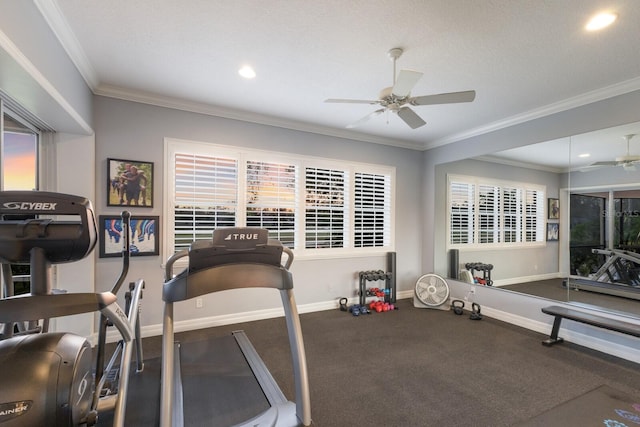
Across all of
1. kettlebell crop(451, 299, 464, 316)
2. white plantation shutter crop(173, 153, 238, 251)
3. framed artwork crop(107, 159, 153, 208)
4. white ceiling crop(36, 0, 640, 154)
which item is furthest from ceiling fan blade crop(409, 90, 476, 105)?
kettlebell crop(451, 299, 464, 316)

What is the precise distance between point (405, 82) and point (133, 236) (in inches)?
133

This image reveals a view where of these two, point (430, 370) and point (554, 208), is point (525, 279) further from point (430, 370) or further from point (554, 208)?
point (430, 370)

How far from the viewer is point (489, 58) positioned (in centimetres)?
260

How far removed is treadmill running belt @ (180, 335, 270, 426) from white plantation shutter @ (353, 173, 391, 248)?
8.77 ft

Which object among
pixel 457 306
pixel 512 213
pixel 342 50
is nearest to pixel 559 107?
pixel 512 213

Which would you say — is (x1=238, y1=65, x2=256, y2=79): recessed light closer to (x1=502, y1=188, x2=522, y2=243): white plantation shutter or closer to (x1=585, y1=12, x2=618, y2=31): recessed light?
(x1=585, y1=12, x2=618, y2=31): recessed light

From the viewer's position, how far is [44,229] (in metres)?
1.19

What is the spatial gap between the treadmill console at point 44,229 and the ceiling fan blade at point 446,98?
7.93 ft

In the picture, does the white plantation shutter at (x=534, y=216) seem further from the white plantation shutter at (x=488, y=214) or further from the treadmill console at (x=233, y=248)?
the treadmill console at (x=233, y=248)

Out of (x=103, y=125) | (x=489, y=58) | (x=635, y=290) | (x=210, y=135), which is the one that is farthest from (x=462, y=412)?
(x=103, y=125)

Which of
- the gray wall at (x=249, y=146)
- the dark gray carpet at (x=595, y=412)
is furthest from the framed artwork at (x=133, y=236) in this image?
the dark gray carpet at (x=595, y=412)

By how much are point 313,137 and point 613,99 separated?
3.58 meters

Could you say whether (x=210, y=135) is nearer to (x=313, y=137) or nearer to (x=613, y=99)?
(x=313, y=137)

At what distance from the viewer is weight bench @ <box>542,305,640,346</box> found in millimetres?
2771
